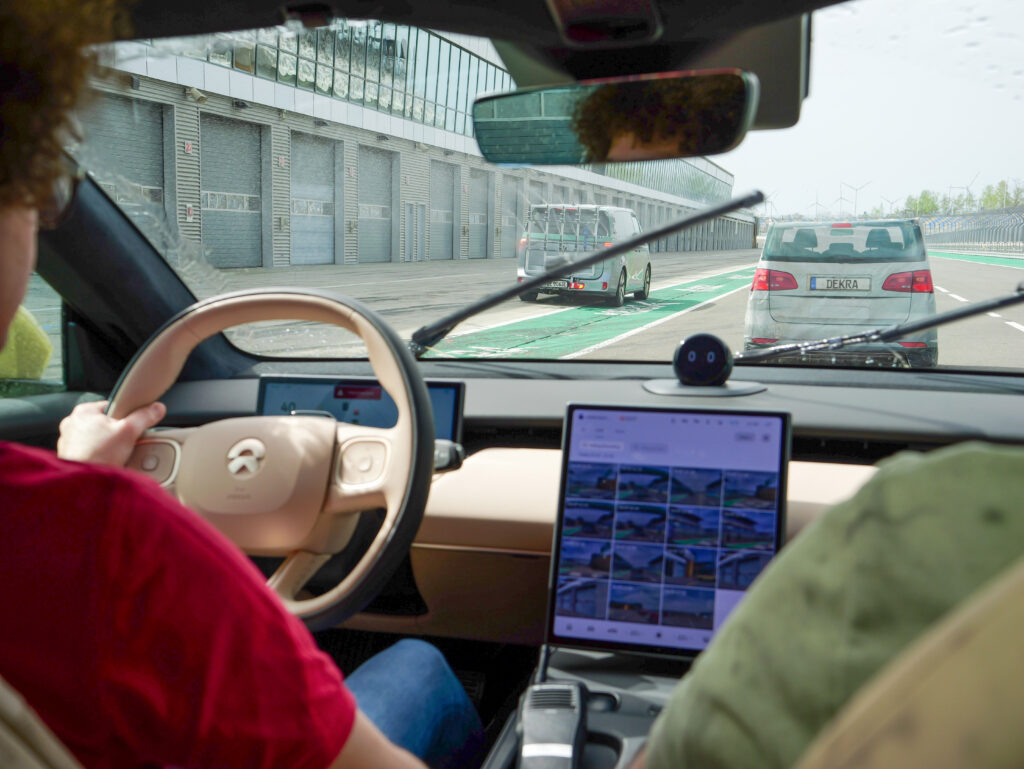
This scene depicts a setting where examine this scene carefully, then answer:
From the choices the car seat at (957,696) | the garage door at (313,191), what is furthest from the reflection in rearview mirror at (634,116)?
the garage door at (313,191)

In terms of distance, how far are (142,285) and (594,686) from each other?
204 cm

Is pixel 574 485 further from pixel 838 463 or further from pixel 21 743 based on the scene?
pixel 21 743

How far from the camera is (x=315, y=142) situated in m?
19.9

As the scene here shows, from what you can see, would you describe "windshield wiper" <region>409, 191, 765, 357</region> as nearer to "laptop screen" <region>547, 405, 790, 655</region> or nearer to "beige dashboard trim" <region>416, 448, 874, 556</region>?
"beige dashboard trim" <region>416, 448, 874, 556</region>

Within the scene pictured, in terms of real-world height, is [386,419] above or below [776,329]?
below

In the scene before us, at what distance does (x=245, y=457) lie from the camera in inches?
79.7

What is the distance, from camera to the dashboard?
8.93ft

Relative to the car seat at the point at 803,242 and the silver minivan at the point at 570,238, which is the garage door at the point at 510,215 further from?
the car seat at the point at 803,242

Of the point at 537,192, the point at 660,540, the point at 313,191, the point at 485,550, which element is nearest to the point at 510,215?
the point at 537,192

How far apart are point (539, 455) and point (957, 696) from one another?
2.52m

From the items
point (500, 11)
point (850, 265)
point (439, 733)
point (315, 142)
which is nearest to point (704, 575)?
point (439, 733)

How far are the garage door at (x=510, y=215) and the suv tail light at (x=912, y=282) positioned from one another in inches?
59.3

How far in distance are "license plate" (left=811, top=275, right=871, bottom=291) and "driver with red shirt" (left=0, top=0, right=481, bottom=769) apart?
3378 mm

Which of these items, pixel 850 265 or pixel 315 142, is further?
pixel 315 142
